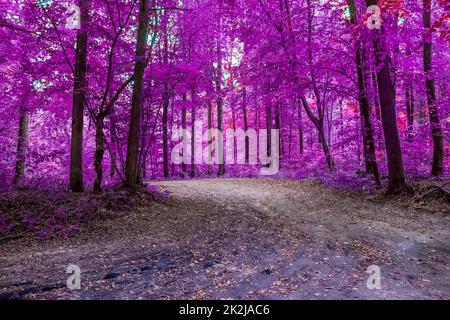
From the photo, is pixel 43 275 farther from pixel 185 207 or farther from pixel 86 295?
pixel 185 207

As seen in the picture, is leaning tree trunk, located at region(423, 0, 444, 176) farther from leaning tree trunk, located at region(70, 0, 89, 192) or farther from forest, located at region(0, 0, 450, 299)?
leaning tree trunk, located at region(70, 0, 89, 192)

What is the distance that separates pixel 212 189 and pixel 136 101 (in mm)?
5209

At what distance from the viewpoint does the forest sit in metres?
5.02

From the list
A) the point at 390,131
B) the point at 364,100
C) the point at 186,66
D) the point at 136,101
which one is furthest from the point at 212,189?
the point at 390,131

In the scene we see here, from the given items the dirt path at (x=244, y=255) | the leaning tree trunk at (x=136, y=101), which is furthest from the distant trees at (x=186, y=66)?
the dirt path at (x=244, y=255)

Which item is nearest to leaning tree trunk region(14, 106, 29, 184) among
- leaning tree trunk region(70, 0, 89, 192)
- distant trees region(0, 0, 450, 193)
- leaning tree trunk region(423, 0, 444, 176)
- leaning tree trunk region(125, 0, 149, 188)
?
distant trees region(0, 0, 450, 193)

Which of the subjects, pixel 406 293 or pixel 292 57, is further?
pixel 292 57

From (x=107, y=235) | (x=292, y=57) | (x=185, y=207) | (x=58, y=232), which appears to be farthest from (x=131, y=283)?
(x=292, y=57)

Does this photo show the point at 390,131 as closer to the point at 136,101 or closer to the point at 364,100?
the point at 364,100

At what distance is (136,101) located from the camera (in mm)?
10180

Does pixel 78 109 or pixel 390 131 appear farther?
pixel 390 131

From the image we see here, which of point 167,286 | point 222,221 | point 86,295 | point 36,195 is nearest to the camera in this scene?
point 86,295

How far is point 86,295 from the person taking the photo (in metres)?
4.20
